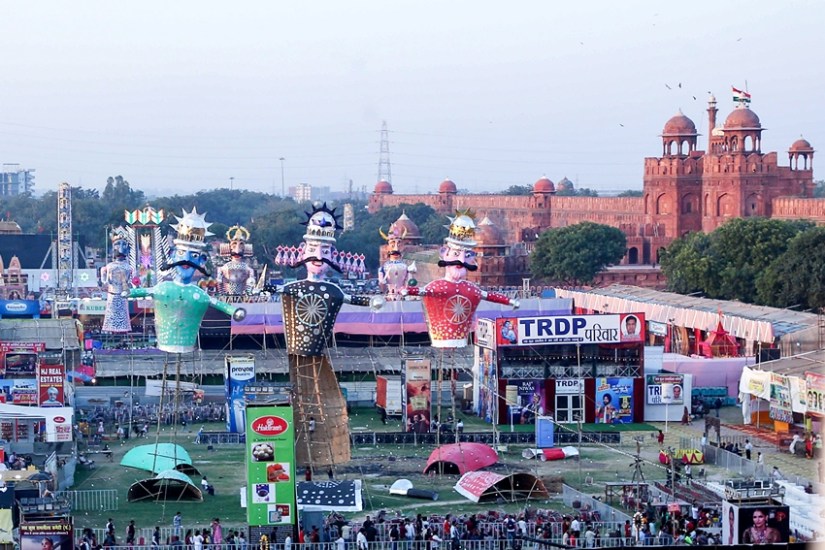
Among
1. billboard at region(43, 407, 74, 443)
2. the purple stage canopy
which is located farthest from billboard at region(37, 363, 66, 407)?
the purple stage canopy

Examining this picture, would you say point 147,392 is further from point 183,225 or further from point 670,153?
point 670,153

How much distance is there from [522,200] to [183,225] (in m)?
91.5

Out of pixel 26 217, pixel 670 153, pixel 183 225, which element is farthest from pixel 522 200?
pixel 183 225

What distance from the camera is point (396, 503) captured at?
96.4ft

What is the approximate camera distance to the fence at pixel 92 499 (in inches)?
1135

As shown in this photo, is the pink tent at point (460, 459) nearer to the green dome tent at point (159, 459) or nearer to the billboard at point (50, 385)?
the green dome tent at point (159, 459)

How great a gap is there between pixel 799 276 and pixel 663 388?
21.2 m

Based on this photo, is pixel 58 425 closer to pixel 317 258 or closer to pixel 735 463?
pixel 317 258

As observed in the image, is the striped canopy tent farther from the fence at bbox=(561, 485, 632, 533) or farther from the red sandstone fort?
the red sandstone fort

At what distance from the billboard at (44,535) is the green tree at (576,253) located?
6083 cm

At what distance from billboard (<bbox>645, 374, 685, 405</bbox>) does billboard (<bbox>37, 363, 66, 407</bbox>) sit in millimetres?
13685

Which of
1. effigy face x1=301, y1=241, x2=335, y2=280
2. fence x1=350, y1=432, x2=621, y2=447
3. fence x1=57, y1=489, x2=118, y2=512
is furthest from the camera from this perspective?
fence x1=350, y1=432, x2=621, y2=447

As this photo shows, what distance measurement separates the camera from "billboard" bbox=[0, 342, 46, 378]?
38.2 meters

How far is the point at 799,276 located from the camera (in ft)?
196
